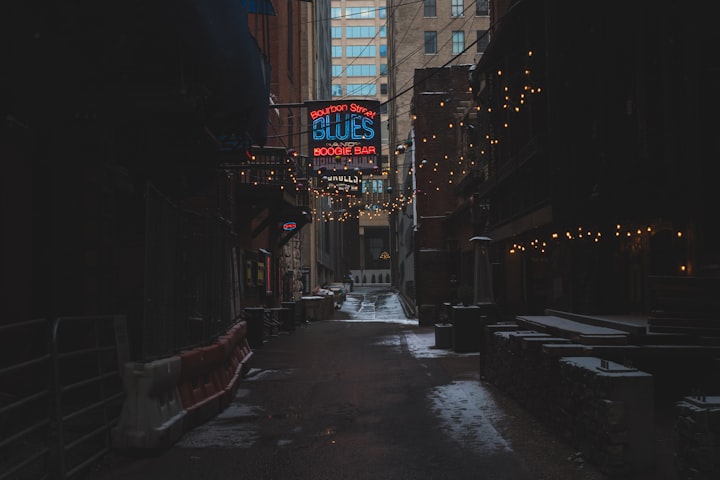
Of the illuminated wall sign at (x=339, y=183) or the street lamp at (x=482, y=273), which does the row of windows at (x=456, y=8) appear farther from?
the street lamp at (x=482, y=273)

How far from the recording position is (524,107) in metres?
19.9

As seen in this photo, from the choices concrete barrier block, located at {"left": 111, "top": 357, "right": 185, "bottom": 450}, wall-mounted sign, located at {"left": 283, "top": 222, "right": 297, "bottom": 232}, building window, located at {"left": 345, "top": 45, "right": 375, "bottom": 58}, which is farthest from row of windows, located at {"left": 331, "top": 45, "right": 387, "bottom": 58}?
concrete barrier block, located at {"left": 111, "top": 357, "right": 185, "bottom": 450}

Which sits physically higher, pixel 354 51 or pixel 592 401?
pixel 354 51

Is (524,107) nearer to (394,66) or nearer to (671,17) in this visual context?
(671,17)

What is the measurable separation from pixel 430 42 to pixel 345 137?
42.0 metres

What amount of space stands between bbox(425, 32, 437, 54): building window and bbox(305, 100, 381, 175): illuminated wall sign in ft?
133

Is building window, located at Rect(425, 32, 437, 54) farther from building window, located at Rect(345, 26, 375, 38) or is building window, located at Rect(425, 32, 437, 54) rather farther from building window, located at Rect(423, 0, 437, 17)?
building window, located at Rect(345, 26, 375, 38)

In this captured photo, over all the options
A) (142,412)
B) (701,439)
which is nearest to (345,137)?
(142,412)

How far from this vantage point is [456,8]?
211ft

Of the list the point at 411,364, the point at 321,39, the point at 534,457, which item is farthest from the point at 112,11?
the point at 321,39

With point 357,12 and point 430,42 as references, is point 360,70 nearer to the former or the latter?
point 357,12

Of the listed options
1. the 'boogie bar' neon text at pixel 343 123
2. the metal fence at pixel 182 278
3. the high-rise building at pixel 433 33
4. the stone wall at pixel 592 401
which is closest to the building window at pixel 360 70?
the high-rise building at pixel 433 33

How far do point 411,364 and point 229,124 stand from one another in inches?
249

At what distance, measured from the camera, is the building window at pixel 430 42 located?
212ft
